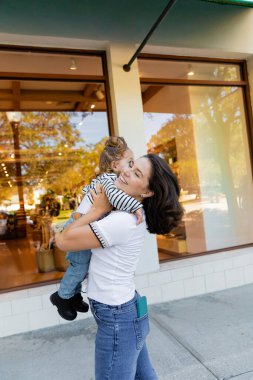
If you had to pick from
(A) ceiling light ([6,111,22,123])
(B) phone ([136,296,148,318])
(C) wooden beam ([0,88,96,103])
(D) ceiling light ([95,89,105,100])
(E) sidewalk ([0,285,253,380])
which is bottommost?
(E) sidewalk ([0,285,253,380])

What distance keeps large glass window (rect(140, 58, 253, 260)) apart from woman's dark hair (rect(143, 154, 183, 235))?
11.4 ft

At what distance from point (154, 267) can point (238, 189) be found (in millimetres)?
2126

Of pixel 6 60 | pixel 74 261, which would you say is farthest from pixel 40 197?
pixel 74 261

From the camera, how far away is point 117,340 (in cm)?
139

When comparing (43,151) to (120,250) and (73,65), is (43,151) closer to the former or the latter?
(73,65)

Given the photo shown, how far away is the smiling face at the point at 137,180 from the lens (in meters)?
1.45

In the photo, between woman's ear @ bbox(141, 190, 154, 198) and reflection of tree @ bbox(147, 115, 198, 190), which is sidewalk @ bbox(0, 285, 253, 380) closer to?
woman's ear @ bbox(141, 190, 154, 198)

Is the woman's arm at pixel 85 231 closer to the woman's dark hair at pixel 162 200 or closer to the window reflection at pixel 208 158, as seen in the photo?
the woman's dark hair at pixel 162 200

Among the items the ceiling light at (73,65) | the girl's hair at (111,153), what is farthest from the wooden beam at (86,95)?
the girl's hair at (111,153)

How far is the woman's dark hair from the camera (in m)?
1.46

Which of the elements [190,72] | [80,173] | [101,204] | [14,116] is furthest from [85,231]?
[80,173]

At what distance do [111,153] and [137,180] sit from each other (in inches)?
30.3

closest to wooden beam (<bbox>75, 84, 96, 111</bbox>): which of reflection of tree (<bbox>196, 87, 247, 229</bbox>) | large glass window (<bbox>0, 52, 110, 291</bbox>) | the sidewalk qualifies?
large glass window (<bbox>0, 52, 110, 291</bbox>)

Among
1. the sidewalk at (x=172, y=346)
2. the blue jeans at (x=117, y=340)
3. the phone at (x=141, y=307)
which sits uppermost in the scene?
the phone at (x=141, y=307)
